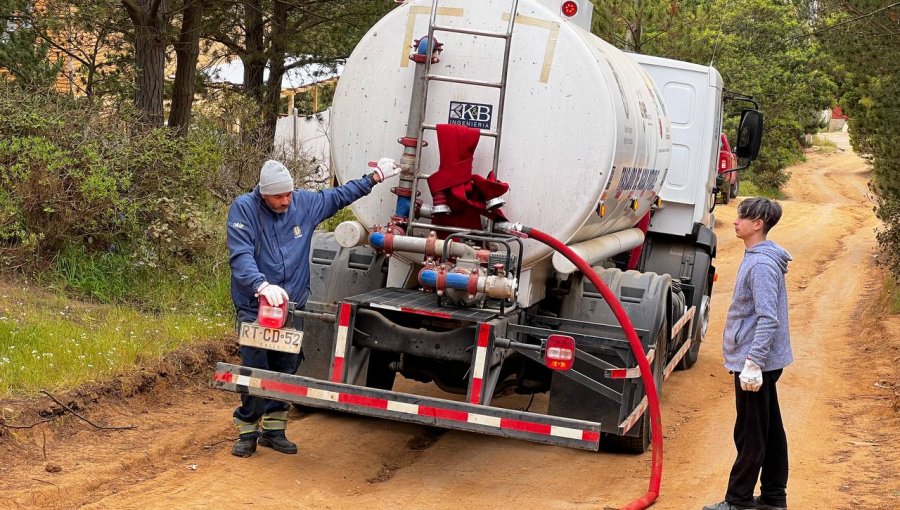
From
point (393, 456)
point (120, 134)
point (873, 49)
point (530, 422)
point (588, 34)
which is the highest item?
point (873, 49)

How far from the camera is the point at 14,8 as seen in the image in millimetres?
15594

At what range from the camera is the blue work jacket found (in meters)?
6.50

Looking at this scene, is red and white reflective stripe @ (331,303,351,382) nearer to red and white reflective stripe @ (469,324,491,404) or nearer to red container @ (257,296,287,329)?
red container @ (257,296,287,329)

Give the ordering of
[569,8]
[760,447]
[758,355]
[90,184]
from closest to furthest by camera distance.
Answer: [758,355] < [760,447] < [569,8] < [90,184]

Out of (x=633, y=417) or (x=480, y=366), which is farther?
(x=633, y=417)

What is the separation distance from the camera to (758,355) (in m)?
5.81

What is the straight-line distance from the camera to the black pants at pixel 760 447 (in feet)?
19.7

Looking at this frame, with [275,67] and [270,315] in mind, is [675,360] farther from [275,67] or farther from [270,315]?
[275,67]

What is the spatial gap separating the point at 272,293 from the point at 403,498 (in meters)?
1.40

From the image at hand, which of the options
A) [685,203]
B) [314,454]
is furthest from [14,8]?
[314,454]

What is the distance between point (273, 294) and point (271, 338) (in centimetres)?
27

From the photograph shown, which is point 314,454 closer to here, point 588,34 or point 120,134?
point 588,34

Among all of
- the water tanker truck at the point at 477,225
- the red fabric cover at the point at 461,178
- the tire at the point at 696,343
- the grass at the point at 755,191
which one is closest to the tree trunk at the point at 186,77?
the tire at the point at 696,343

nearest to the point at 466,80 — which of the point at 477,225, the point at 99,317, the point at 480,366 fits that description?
the point at 477,225
